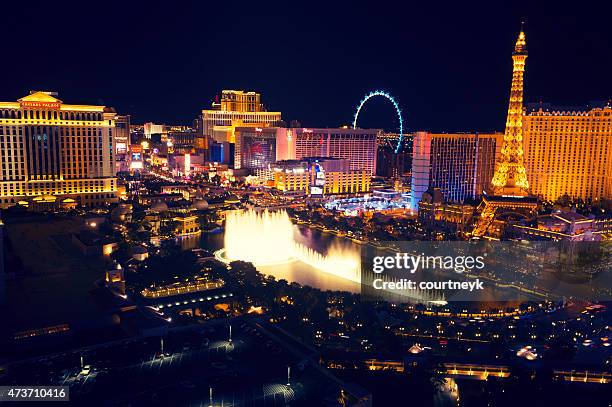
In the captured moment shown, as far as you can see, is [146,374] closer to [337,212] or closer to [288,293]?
[288,293]

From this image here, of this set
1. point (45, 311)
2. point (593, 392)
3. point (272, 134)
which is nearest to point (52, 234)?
point (45, 311)

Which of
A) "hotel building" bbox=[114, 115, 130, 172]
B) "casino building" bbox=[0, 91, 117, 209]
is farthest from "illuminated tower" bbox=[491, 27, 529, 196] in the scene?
"hotel building" bbox=[114, 115, 130, 172]

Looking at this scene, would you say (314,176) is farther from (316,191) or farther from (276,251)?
(276,251)

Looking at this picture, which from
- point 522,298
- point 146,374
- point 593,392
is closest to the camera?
point 146,374

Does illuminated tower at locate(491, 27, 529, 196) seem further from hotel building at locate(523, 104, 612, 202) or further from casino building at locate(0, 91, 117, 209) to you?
casino building at locate(0, 91, 117, 209)

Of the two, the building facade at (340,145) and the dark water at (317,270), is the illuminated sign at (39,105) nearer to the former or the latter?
the dark water at (317,270)

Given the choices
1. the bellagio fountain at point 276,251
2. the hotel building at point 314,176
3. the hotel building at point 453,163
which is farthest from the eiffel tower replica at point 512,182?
the hotel building at point 314,176

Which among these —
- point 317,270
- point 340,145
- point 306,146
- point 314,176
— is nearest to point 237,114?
point 306,146
